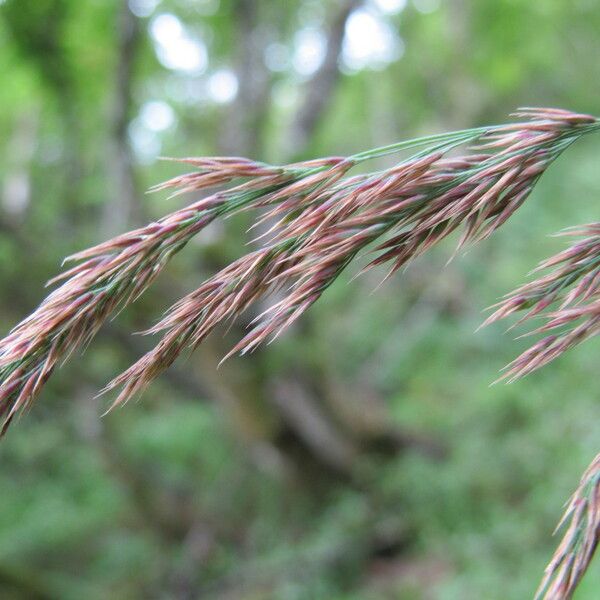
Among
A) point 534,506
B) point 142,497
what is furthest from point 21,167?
point 534,506

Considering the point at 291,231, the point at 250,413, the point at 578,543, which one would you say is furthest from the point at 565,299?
the point at 250,413

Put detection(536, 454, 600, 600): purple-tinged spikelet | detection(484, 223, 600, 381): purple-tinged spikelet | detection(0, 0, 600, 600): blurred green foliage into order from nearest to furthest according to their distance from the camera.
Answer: detection(536, 454, 600, 600): purple-tinged spikelet < detection(484, 223, 600, 381): purple-tinged spikelet < detection(0, 0, 600, 600): blurred green foliage

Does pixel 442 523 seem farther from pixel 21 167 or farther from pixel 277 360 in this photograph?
pixel 21 167

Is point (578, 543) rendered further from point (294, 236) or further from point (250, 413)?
point (250, 413)

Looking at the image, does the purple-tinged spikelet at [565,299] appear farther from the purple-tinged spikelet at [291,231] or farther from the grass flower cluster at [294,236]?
the purple-tinged spikelet at [291,231]

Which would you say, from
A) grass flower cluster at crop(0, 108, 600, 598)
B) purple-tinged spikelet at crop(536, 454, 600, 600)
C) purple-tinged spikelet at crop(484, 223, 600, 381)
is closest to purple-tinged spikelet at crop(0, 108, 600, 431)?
grass flower cluster at crop(0, 108, 600, 598)

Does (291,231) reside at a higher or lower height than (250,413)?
higher

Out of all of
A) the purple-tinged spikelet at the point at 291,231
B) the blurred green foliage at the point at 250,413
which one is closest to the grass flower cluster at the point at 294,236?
the purple-tinged spikelet at the point at 291,231

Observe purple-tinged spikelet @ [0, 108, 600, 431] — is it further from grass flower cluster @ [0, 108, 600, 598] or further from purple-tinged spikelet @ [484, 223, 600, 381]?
purple-tinged spikelet @ [484, 223, 600, 381]
